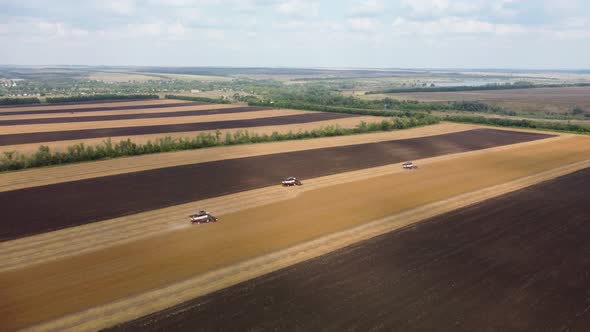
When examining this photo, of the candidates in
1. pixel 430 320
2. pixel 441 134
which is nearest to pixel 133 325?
pixel 430 320

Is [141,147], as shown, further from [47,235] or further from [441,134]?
[441,134]

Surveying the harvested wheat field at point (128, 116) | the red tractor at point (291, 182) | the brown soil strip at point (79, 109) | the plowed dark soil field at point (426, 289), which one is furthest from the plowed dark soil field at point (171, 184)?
the brown soil strip at point (79, 109)

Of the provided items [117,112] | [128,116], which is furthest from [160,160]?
[117,112]

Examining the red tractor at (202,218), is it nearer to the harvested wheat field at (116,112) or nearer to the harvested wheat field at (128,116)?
the harvested wheat field at (128,116)

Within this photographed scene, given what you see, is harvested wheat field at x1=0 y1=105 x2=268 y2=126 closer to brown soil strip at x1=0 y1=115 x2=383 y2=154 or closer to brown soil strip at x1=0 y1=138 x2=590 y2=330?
brown soil strip at x1=0 y1=115 x2=383 y2=154

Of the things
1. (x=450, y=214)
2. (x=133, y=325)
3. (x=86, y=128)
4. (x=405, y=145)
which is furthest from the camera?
(x=86, y=128)

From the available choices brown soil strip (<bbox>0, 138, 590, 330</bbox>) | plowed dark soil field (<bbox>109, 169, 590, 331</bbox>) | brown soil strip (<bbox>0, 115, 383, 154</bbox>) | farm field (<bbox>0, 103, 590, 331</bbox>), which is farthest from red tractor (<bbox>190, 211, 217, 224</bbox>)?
brown soil strip (<bbox>0, 115, 383, 154</bbox>)

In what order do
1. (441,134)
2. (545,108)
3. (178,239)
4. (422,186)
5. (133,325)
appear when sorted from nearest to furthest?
(133,325), (178,239), (422,186), (441,134), (545,108)
